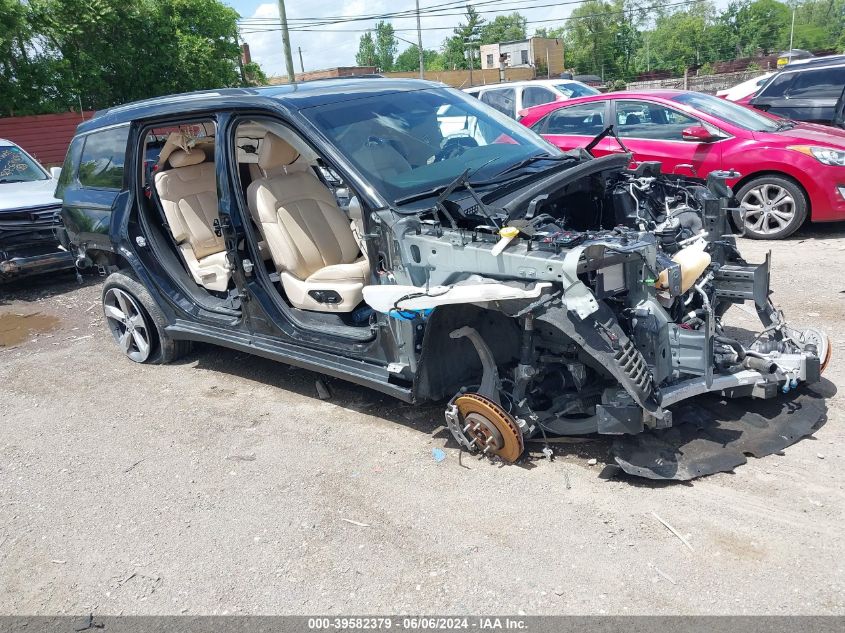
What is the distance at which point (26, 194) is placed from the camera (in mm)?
8727

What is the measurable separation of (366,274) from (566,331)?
1612mm

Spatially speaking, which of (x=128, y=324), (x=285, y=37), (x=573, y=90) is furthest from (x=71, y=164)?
(x=285, y=37)

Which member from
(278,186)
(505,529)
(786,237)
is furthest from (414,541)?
(786,237)

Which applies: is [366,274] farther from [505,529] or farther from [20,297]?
[20,297]

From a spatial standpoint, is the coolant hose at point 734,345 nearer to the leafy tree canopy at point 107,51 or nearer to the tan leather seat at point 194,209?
the tan leather seat at point 194,209

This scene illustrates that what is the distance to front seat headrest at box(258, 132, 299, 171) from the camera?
15.9ft

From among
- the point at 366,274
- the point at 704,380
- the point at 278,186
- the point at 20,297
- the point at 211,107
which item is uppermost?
the point at 211,107

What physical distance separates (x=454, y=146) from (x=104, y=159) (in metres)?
2.96

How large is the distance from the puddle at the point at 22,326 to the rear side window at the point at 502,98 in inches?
331

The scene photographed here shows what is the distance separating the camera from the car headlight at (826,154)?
24.5 feet

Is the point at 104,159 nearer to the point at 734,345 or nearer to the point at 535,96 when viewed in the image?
the point at 734,345

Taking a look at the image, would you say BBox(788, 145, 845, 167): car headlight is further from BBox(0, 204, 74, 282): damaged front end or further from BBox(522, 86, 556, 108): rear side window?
BBox(0, 204, 74, 282): damaged front end

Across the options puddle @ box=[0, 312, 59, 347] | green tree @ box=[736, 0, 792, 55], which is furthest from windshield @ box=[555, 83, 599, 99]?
green tree @ box=[736, 0, 792, 55]

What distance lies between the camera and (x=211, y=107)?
4617 mm
